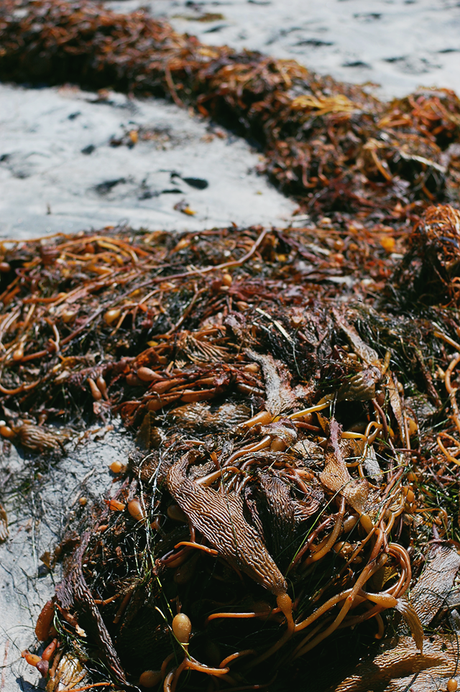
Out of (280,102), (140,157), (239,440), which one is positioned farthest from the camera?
(280,102)

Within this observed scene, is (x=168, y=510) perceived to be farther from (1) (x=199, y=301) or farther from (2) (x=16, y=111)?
(2) (x=16, y=111)

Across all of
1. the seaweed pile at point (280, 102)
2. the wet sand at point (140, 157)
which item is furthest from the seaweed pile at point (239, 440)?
the seaweed pile at point (280, 102)

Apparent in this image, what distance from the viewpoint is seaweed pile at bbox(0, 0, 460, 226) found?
3.85m

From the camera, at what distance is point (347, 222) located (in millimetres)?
3426

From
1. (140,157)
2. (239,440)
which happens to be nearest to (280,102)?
(140,157)

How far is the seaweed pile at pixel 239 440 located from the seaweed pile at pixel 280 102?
1209 millimetres

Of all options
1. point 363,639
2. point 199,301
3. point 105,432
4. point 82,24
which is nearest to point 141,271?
point 199,301

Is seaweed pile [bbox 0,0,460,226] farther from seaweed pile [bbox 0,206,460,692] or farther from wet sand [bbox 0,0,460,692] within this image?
seaweed pile [bbox 0,206,460,692]

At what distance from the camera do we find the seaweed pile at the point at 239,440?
147 centimetres

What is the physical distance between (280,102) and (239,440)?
3.68 m

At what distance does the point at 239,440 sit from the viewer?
1787mm

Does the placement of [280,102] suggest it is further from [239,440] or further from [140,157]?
[239,440]

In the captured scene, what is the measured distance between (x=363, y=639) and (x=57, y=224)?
9.96ft

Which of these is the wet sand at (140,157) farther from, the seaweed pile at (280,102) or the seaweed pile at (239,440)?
the seaweed pile at (280,102)
